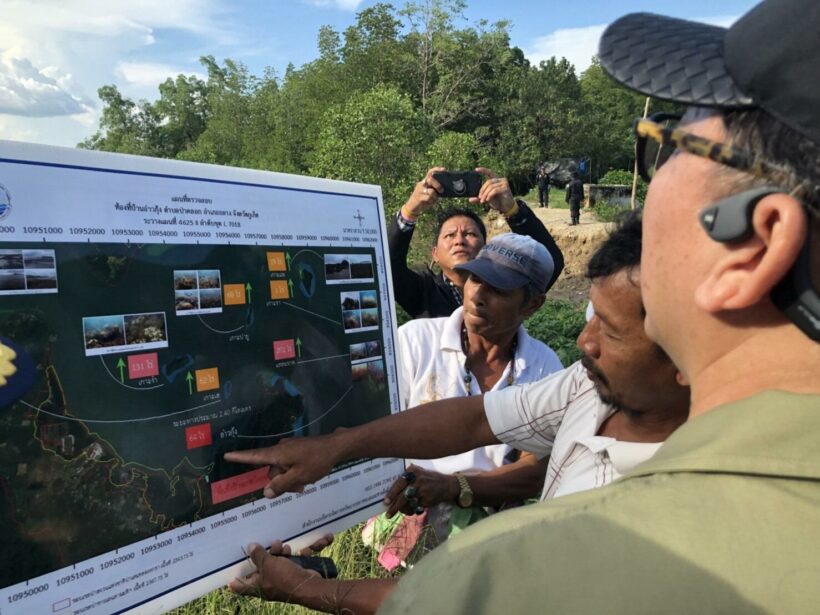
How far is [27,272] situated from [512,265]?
6.74 feet

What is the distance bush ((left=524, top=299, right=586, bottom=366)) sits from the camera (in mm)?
7383

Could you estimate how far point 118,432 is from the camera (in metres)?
1.59

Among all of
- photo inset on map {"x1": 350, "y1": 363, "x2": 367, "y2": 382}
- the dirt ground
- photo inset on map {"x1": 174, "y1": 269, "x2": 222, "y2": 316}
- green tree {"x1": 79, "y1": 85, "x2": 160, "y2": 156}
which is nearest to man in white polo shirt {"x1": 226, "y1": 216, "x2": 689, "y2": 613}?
photo inset on map {"x1": 350, "y1": 363, "x2": 367, "y2": 382}

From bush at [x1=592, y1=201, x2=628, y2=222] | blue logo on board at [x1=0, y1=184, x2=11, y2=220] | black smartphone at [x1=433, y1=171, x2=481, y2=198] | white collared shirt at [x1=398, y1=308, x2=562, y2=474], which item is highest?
bush at [x1=592, y1=201, x2=628, y2=222]

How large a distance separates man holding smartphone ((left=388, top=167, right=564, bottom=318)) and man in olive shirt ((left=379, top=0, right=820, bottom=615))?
2.77 meters

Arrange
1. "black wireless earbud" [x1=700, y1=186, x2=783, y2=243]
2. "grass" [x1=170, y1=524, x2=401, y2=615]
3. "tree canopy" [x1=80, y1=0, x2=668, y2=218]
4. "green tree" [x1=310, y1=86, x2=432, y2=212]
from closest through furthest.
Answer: "black wireless earbud" [x1=700, y1=186, x2=783, y2=243] → "grass" [x1=170, y1=524, x2=401, y2=615] → "green tree" [x1=310, y1=86, x2=432, y2=212] → "tree canopy" [x1=80, y1=0, x2=668, y2=218]

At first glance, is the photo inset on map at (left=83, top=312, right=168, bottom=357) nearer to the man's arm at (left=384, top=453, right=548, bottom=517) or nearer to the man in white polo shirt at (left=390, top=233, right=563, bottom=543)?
the man's arm at (left=384, top=453, right=548, bottom=517)

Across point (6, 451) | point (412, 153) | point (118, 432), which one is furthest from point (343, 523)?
point (412, 153)

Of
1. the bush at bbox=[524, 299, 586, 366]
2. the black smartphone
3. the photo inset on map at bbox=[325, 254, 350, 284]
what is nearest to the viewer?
the photo inset on map at bbox=[325, 254, 350, 284]

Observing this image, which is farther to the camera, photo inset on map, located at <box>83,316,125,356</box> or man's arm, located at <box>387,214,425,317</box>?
man's arm, located at <box>387,214,425,317</box>

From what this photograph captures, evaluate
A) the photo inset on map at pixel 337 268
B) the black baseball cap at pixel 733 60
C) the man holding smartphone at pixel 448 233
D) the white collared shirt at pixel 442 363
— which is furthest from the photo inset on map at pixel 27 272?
the man holding smartphone at pixel 448 233

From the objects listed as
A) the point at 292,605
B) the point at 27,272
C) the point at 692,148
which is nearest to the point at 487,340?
the point at 292,605

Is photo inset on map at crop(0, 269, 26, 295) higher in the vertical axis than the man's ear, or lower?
higher

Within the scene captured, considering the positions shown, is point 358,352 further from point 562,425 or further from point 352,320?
point 562,425
